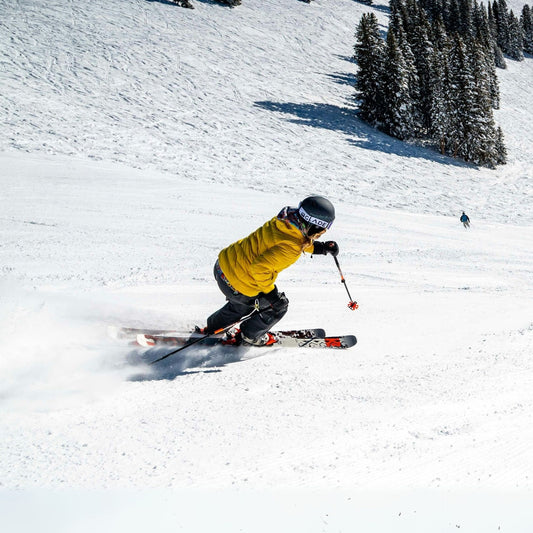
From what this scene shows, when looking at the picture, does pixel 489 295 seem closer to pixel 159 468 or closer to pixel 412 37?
pixel 159 468

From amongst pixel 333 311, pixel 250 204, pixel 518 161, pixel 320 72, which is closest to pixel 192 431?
pixel 333 311

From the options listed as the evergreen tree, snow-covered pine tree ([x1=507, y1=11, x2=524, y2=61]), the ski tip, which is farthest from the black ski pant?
the evergreen tree

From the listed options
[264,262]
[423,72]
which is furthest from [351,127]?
[264,262]

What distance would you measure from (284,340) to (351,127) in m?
28.4

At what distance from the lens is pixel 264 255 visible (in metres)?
3.97

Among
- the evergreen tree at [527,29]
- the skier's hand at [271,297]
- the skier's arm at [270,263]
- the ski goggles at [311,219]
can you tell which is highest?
the evergreen tree at [527,29]

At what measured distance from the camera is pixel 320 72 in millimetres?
40750

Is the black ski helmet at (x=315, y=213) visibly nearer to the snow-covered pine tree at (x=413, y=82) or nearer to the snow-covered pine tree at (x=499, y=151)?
the snow-covered pine tree at (x=499, y=151)

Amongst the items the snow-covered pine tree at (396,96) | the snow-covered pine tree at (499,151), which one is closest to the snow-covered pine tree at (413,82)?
the snow-covered pine tree at (396,96)

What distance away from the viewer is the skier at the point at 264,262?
3.93 metres

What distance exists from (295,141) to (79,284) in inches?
808

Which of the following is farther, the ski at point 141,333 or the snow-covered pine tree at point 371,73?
the snow-covered pine tree at point 371,73

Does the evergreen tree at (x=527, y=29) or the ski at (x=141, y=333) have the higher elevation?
the evergreen tree at (x=527, y=29)

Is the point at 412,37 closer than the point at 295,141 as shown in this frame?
No
